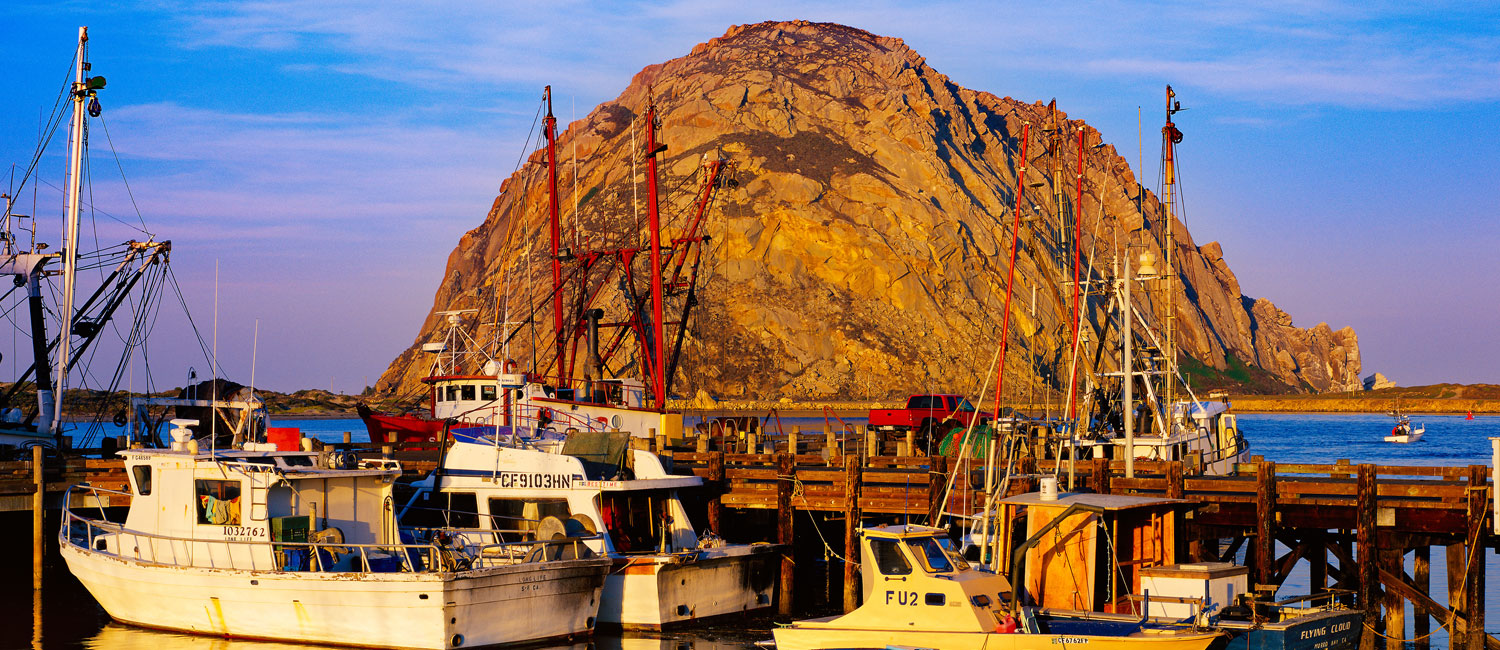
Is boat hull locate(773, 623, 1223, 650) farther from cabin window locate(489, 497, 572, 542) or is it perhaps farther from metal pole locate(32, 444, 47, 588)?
metal pole locate(32, 444, 47, 588)

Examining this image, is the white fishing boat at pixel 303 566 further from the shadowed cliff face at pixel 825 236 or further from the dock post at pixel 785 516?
the shadowed cliff face at pixel 825 236

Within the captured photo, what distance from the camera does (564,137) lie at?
194 metres

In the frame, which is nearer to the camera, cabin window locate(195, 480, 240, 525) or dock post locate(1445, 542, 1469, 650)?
dock post locate(1445, 542, 1469, 650)

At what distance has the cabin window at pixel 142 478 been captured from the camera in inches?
957

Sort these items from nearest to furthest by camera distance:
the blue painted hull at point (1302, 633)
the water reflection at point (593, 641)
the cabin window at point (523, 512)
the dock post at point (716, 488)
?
1. the blue painted hull at point (1302, 633)
2. the water reflection at point (593, 641)
3. the cabin window at point (523, 512)
4. the dock post at point (716, 488)

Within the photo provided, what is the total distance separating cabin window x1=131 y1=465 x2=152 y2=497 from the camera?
24297 millimetres

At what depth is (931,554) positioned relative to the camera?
1905 cm

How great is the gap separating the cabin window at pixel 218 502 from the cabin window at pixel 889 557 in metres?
11.5

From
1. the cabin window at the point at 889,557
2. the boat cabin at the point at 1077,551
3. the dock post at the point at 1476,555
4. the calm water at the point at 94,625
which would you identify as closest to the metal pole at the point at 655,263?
the calm water at the point at 94,625

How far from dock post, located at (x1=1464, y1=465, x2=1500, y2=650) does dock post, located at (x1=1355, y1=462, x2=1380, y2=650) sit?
141 cm

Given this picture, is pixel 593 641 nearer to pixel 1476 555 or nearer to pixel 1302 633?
pixel 1302 633

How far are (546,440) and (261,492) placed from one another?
6.29 m

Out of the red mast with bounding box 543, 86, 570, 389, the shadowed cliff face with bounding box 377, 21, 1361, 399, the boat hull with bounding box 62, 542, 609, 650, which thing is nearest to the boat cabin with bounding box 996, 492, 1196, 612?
the boat hull with bounding box 62, 542, 609, 650

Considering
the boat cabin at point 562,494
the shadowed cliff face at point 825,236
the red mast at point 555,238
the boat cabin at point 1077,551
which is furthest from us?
the shadowed cliff face at point 825,236
